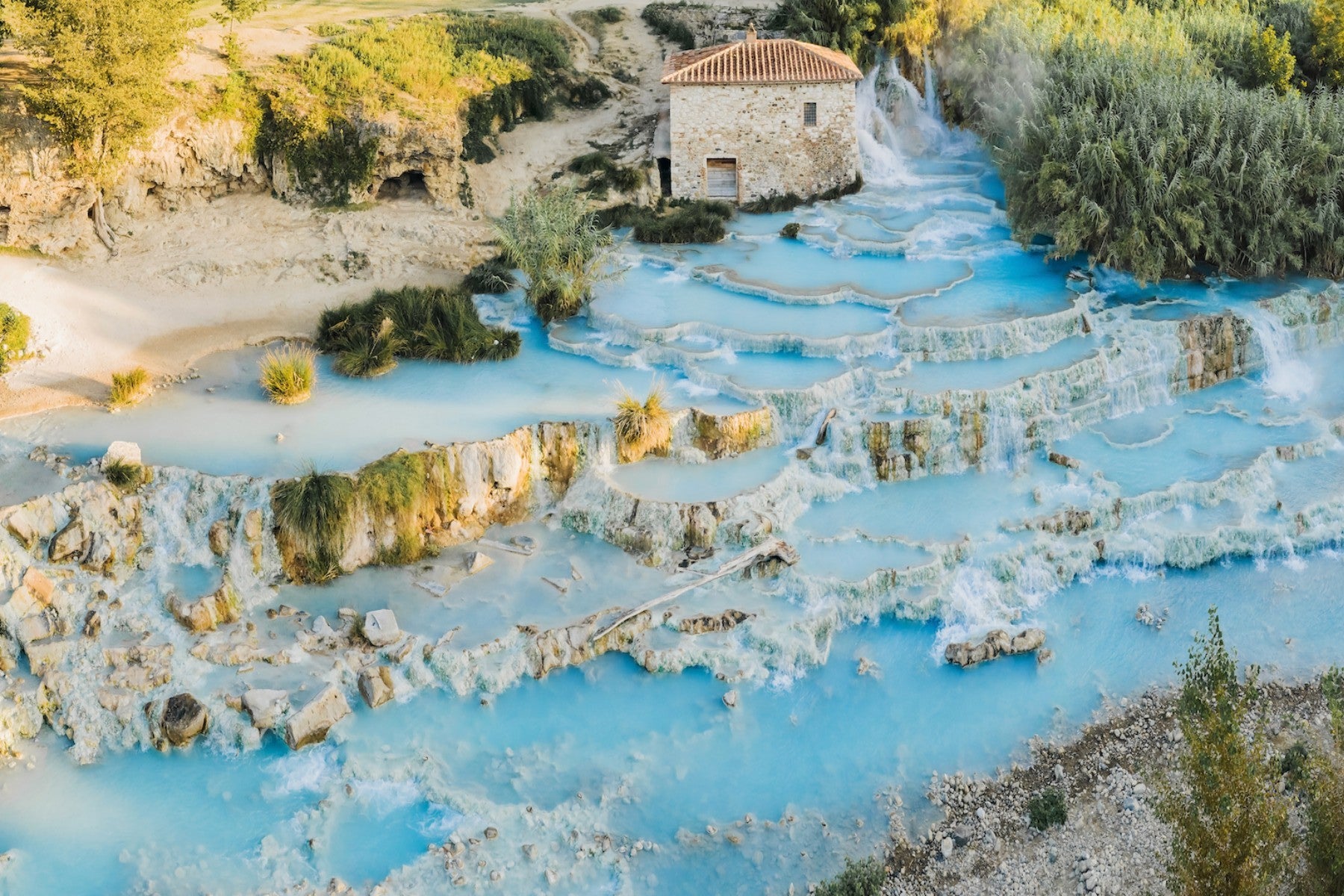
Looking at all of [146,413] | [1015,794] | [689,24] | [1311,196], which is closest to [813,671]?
[1015,794]

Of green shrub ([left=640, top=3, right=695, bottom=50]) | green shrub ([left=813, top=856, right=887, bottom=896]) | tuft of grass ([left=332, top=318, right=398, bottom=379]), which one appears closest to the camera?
green shrub ([left=813, top=856, right=887, bottom=896])

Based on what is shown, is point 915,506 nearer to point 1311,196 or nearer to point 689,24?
point 1311,196

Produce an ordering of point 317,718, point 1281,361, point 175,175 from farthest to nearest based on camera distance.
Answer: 1. point 175,175
2. point 1281,361
3. point 317,718

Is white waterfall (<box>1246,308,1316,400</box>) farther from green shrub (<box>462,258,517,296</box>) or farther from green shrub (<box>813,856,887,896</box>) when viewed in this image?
green shrub (<box>462,258,517,296</box>)

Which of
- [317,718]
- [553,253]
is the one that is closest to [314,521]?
[317,718]

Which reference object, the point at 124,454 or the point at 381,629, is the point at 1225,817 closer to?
the point at 381,629

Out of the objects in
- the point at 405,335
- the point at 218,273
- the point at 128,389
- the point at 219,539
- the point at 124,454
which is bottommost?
the point at 219,539

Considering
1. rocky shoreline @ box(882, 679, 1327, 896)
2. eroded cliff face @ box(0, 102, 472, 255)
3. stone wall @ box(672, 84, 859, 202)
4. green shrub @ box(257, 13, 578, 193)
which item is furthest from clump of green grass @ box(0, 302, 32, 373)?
rocky shoreline @ box(882, 679, 1327, 896)
